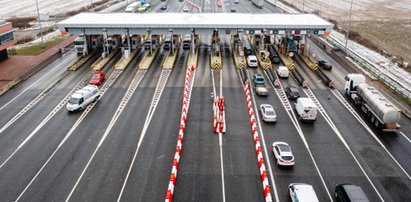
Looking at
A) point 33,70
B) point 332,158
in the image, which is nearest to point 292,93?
point 332,158

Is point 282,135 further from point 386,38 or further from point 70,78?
point 386,38

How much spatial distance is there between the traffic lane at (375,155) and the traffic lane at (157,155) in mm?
19502

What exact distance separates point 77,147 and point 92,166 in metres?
4.85

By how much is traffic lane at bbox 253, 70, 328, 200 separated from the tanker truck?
33.2ft

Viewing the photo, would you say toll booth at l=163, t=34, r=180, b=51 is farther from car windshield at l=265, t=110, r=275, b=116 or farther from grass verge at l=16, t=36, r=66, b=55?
car windshield at l=265, t=110, r=275, b=116

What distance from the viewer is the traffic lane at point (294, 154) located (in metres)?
33.5

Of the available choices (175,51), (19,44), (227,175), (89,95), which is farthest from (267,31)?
(19,44)

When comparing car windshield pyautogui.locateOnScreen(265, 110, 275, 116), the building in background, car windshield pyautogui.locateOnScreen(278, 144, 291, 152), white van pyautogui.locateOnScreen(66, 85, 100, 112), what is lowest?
car windshield pyautogui.locateOnScreen(278, 144, 291, 152)

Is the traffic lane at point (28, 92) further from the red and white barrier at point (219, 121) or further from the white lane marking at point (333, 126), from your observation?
the white lane marking at point (333, 126)

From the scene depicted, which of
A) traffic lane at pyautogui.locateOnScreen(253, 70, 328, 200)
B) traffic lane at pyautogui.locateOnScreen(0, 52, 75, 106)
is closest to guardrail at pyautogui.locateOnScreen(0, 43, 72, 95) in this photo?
traffic lane at pyautogui.locateOnScreen(0, 52, 75, 106)

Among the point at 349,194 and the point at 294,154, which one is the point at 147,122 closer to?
the point at 294,154

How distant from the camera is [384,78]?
207ft

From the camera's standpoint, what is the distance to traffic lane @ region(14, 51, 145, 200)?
32.5 meters

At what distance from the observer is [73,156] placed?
3806cm
